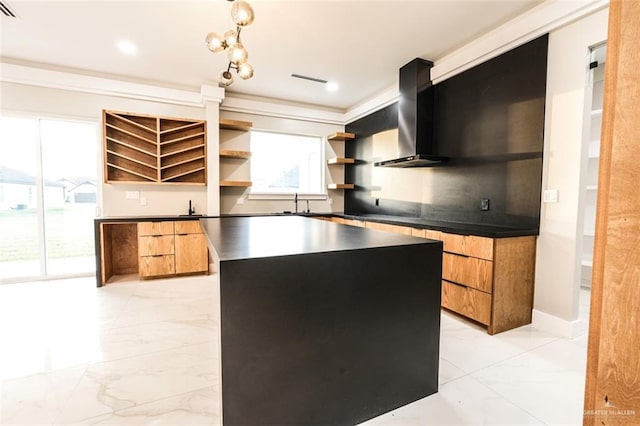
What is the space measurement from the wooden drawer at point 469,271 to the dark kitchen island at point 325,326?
3.47 ft

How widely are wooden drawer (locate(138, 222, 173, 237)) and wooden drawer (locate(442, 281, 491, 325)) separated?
11.6 feet

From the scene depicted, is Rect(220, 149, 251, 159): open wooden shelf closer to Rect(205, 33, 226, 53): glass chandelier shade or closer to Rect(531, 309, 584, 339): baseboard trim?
Rect(205, 33, 226, 53): glass chandelier shade

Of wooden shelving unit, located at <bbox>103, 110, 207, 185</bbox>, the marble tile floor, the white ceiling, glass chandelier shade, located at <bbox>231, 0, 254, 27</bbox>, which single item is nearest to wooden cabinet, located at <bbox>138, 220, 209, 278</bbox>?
wooden shelving unit, located at <bbox>103, 110, 207, 185</bbox>

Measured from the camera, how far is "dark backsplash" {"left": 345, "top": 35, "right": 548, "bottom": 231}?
254 cm

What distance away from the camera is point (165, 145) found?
4.33 meters

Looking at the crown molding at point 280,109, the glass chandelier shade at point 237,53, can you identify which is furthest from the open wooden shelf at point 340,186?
the glass chandelier shade at point 237,53

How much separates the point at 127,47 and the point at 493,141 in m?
4.09

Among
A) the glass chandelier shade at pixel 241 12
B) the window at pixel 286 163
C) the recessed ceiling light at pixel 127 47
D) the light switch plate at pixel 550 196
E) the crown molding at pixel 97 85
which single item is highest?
the recessed ceiling light at pixel 127 47

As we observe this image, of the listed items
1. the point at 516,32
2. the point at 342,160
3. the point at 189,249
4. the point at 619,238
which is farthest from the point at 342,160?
the point at 619,238

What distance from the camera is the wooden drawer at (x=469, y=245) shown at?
239 cm

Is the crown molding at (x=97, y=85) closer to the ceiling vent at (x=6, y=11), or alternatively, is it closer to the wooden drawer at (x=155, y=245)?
the ceiling vent at (x=6, y=11)

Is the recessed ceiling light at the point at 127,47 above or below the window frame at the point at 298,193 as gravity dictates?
above

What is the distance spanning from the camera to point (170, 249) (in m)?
4.02

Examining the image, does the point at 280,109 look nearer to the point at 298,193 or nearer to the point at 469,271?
the point at 298,193
